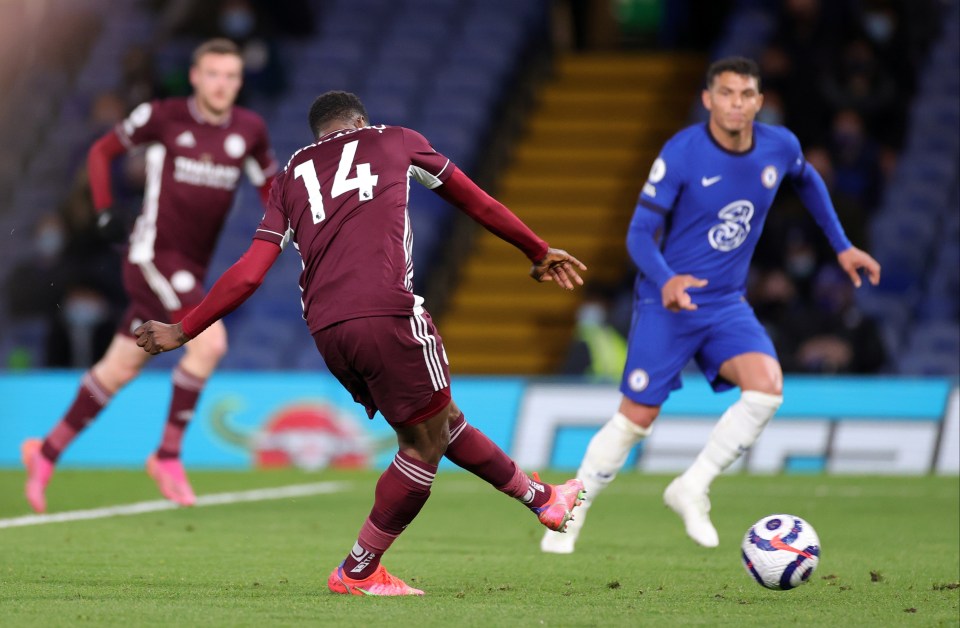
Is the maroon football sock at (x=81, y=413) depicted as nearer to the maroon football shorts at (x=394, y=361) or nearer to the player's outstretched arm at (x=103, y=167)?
the player's outstretched arm at (x=103, y=167)

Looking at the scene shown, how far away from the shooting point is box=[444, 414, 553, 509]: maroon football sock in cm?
555

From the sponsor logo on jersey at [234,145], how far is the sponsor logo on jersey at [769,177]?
3014mm

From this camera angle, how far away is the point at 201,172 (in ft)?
28.6

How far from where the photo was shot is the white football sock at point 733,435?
693cm

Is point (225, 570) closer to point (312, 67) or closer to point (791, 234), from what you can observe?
point (791, 234)

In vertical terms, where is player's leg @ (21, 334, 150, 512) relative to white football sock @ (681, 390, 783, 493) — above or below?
below

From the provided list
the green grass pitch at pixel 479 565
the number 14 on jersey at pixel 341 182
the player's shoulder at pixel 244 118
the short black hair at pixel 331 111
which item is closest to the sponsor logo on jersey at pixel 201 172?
the player's shoulder at pixel 244 118

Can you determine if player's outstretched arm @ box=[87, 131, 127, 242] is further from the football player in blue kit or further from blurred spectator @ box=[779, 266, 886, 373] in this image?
blurred spectator @ box=[779, 266, 886, 373]

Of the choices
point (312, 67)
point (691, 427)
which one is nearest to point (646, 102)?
point (312, 67)

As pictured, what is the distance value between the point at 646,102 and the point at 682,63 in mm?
881

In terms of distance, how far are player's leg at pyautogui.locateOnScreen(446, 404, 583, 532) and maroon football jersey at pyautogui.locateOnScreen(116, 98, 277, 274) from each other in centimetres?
350

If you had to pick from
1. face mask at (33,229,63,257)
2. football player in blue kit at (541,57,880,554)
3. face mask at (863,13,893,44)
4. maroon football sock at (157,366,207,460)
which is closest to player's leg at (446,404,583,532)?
football player in blue kit at (541,57,880,554)

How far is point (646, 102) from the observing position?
18500mm

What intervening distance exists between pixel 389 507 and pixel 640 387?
196 centimetres
